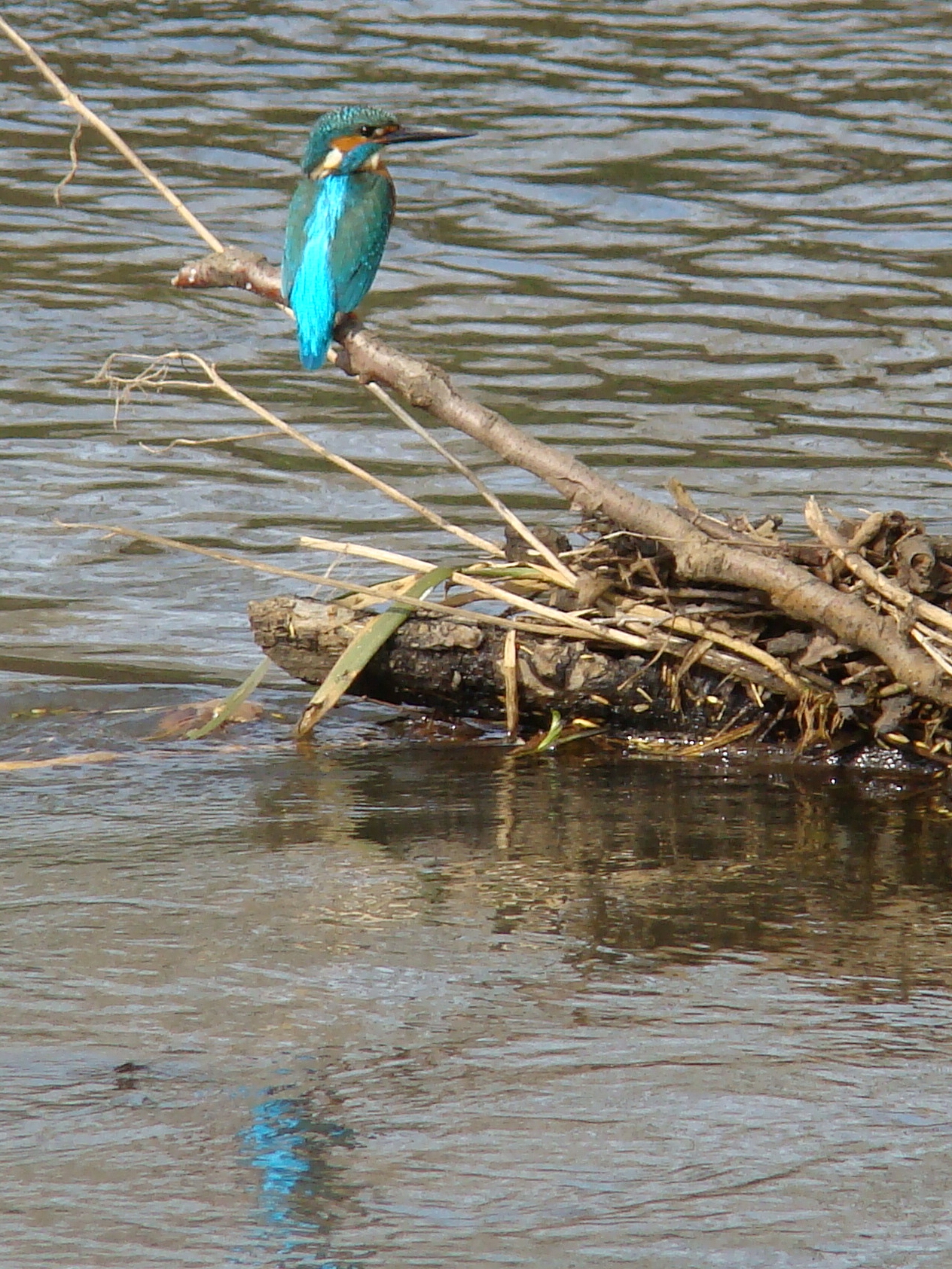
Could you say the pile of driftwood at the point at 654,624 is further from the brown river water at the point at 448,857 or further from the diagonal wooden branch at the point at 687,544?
the brown river water at the point at 448,857

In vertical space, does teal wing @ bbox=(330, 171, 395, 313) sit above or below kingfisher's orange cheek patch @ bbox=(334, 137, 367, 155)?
below

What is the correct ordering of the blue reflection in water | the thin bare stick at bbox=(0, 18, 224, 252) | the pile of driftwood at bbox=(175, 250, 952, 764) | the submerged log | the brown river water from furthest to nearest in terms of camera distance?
the submerged log
the pile of driftwood at bbox=(175, 250, 952, 764)
the thin bare stick at bbox=(0, 18, 224, 252)
the brown river water
the blue reflection in water

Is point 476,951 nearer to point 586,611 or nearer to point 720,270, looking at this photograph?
point 586,611

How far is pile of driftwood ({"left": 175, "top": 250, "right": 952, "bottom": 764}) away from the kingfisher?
3.7 inches

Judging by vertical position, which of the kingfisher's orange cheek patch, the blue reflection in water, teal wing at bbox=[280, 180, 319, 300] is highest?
the kingfisher's orange cheek patch

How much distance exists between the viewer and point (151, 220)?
10.2 m

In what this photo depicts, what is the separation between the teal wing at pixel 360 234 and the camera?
4.62 metres

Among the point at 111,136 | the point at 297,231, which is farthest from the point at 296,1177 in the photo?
the point at 297,231

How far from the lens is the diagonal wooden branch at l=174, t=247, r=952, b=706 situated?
3961 millimetres

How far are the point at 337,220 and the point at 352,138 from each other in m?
0.21

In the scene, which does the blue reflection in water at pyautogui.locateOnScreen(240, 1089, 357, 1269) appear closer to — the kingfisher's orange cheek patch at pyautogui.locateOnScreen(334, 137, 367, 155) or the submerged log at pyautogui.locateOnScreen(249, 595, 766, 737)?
the submerged log at pyautogui.locateOnScreen(249, 595, 766, 737)

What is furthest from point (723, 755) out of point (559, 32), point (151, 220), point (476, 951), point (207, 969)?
point (559, 32)

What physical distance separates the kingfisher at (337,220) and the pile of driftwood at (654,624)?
0.30 feet

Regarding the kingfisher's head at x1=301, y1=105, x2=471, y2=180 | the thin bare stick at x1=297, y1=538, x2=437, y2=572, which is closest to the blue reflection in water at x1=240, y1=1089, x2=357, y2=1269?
the thin bare stick at x1=297, y1=538, x2=437, y2=572
